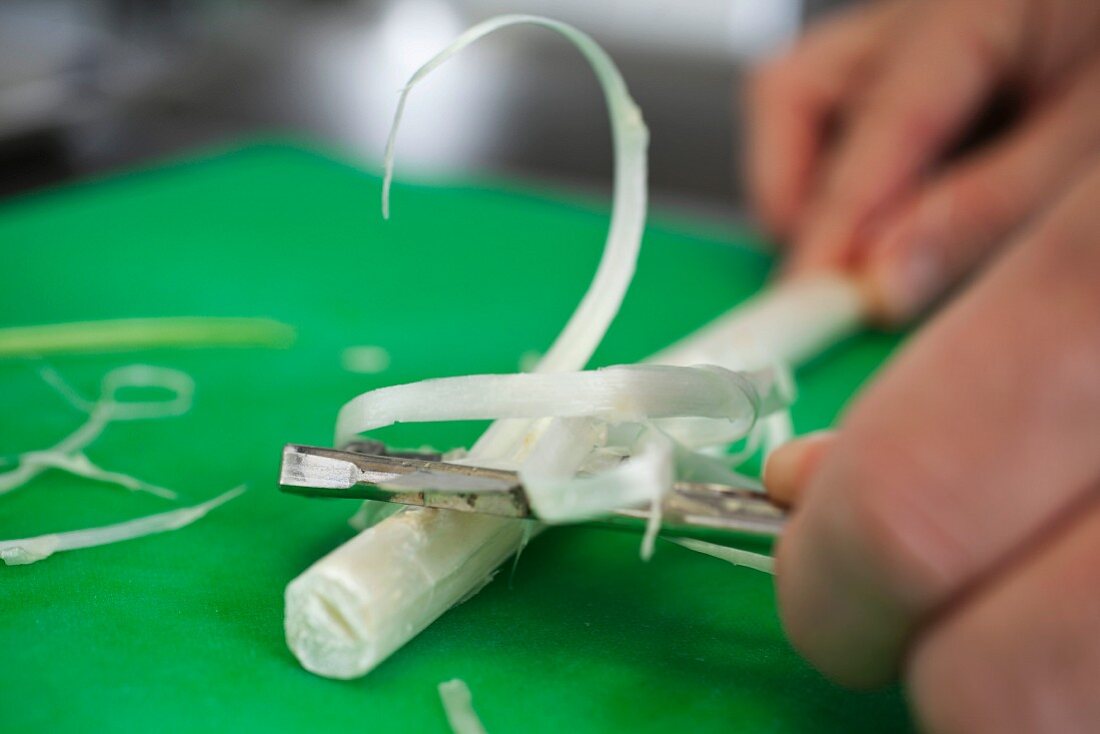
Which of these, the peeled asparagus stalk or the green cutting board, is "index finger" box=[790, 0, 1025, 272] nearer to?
the green cutting board

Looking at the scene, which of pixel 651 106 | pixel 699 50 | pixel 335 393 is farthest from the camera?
pixel 699 50

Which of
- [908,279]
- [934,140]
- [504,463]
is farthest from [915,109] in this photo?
[504,463]

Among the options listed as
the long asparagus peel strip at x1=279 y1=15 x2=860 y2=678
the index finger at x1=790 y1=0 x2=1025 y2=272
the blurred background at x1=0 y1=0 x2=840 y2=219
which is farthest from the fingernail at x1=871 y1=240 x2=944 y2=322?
the long asparagus peel strip at x1=279 y1=15 x2=860 y2=678

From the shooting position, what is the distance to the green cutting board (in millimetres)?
764

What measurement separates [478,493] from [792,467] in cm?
21

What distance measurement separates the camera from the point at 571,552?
3.10ft

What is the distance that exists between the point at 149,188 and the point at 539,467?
1.42 m

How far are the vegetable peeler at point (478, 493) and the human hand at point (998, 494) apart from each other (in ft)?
0.47

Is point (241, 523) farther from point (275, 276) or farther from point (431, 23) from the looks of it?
point (431, 23)

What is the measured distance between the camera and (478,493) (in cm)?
74

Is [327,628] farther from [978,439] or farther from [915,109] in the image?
[915,109]

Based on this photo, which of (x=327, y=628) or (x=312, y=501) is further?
(x=312, y=501)

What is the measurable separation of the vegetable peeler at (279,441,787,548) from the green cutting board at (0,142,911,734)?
11 centimetres

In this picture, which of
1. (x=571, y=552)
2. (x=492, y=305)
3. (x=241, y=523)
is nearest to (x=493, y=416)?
(x=571, y=552)
